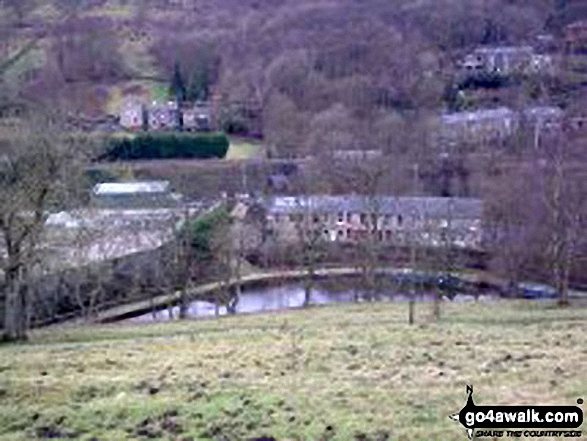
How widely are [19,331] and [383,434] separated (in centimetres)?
1435

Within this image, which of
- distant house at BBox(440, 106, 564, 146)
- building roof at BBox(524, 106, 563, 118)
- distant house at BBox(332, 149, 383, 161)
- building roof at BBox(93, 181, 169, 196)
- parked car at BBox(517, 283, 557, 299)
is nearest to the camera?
parked car at BBox(517, 283, 557, 299)

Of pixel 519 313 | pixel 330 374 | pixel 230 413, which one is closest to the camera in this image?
pixel 230 413

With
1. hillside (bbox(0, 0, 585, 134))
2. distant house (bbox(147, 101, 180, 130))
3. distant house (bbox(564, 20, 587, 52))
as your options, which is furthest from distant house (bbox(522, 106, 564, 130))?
distant house (bbox(147, 101, 180, 130))

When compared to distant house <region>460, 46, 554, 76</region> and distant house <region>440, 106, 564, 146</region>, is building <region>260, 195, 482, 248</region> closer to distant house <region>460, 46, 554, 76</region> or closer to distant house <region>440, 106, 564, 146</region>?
distant house <region>440, 106, 564, 146</region>

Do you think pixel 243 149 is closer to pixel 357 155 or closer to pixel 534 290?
pixel 357 155

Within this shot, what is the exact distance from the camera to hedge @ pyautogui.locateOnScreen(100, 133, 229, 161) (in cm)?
6097

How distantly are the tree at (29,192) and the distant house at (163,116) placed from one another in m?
45.4

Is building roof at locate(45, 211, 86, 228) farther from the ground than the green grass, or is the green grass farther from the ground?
building roof at locate(45, 211, 86, 228)

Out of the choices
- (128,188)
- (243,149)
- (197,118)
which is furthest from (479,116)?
(128,188)

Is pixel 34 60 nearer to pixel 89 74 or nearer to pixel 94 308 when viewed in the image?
pixel 89 74

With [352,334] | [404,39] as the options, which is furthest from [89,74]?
[352,334]

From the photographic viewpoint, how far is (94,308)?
111 feet

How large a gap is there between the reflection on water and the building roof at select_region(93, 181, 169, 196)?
12052 millimetres

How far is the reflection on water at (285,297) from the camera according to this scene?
116 ft
